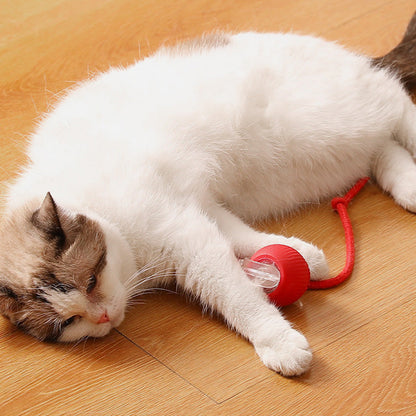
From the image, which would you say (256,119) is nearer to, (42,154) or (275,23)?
(42,154)

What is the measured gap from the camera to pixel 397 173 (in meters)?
2.04

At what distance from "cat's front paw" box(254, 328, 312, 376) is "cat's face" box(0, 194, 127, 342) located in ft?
1.27

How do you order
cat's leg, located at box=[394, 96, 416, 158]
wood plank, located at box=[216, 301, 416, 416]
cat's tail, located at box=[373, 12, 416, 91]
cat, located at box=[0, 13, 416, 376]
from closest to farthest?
wood plank, located at box=[216, 301, 416, 416]
cat, located at box=[0, 13, 416, 376]
cat's leg, located at box=[394, 96, 416, 158]
cat's tail, located at box=[373, 12, 416, 91]

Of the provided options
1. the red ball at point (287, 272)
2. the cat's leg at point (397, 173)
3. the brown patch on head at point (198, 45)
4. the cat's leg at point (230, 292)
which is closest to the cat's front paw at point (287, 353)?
the cat's leg at point (230, 292)

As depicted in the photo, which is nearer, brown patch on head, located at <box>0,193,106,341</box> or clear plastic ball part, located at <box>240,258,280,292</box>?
brown patch on head, located at <box>0,193,106,341</box>

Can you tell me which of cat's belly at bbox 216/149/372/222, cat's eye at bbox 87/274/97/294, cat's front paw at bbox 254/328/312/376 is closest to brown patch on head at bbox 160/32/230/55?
cat's belly at bbox 216/149/372/222

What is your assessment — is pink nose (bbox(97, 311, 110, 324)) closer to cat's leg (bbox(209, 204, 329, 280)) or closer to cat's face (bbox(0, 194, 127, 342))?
cat's face (bbox(0, 194, 127, 342))

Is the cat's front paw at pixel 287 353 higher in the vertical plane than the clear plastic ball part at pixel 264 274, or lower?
lower

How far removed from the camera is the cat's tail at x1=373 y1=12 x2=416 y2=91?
2275mm

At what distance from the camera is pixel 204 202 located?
6.02ft

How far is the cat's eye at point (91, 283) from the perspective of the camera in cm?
149

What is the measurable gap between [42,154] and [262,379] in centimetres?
93

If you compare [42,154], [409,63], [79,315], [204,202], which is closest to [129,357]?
[79,315]

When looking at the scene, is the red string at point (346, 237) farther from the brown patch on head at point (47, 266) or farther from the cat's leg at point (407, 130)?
the brown patch on head at point (47, 266)
